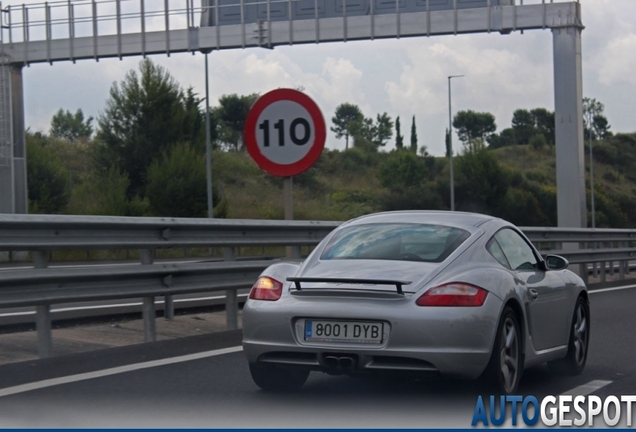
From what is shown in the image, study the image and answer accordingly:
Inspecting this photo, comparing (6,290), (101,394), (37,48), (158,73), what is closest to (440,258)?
(101,394)

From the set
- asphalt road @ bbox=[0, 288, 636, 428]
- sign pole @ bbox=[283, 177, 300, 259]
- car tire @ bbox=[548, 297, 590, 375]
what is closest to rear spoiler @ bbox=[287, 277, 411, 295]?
asphalt road @ bbox=[0, 288, 636, 428]

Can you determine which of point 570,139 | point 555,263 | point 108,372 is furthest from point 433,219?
point 570,139

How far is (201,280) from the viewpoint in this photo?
10164 mm

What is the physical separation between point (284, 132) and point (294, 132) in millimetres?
106

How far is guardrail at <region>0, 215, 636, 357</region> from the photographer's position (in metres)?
8.26

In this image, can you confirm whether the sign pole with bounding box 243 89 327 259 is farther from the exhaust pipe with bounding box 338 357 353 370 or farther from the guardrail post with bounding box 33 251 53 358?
the exhaust pipe with bounding box 338 357 353 370

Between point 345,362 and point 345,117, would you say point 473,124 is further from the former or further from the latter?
point 345,362

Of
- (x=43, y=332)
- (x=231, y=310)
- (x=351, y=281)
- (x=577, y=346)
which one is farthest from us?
(x=231, y=310)

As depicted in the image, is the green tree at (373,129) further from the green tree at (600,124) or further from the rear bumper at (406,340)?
the rear bumper at (406,340)

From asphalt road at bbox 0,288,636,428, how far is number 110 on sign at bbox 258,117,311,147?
101 inches

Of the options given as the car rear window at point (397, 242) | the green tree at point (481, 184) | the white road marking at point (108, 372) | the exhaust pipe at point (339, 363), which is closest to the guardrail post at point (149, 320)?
the white road marking at point (108, 372)

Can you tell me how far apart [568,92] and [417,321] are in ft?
56.4

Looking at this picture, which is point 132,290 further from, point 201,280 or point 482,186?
point 482,186

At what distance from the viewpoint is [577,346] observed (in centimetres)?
805
